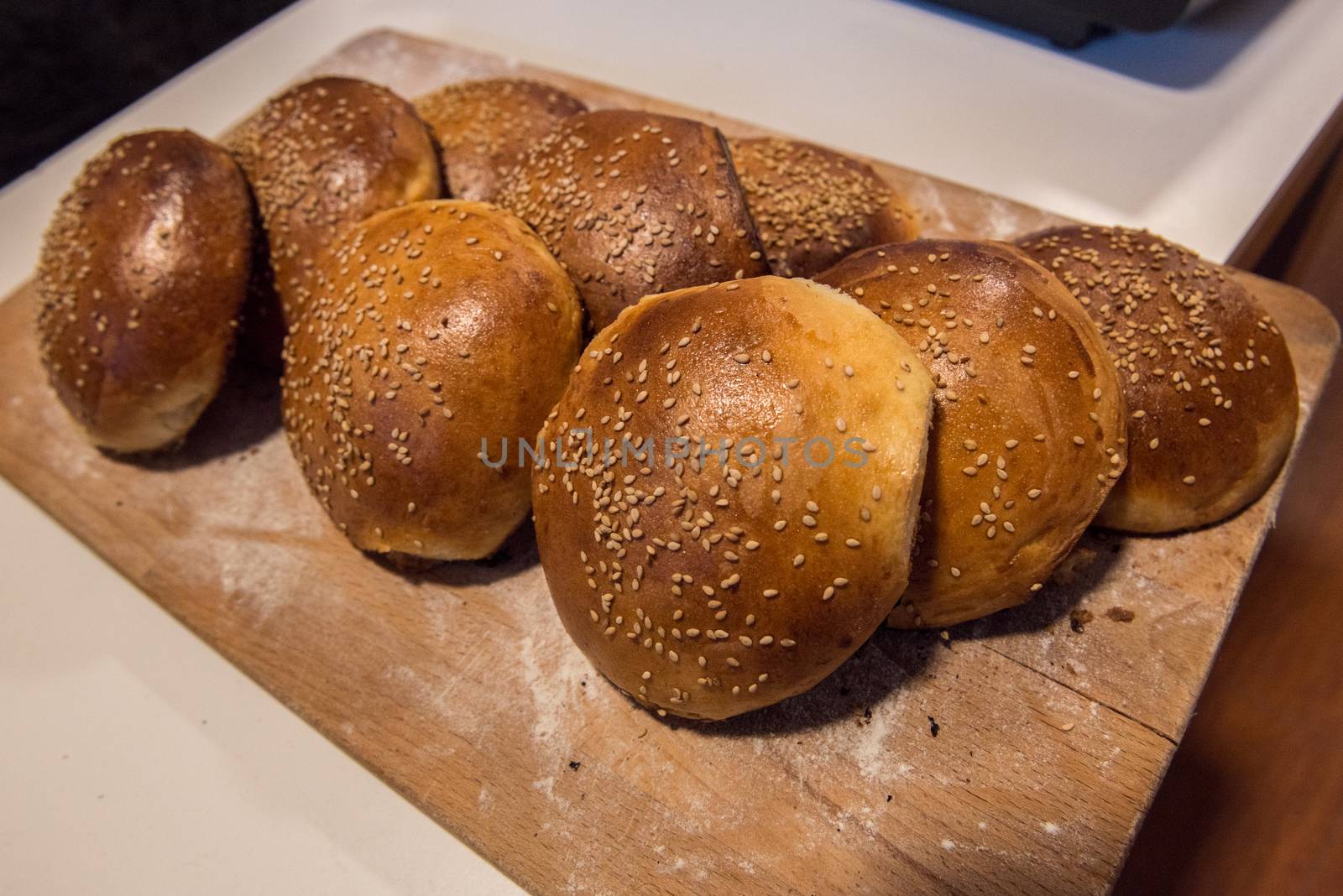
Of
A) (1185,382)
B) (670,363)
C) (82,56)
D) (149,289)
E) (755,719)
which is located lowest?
(755,719)

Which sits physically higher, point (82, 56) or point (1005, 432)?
point (1005, 432)

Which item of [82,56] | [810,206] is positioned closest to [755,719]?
[810,206]

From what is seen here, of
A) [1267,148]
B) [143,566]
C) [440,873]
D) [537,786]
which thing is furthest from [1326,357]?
[143,566]

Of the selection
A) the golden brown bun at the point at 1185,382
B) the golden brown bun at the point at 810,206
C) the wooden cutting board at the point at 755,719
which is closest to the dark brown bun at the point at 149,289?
the wooden cutting board at the point at 755,719

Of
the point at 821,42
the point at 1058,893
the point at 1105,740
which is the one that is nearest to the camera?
the point at 1058,893

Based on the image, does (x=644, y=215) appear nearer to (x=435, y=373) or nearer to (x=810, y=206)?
(x=810, y=206)

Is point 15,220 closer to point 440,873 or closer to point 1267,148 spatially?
point 440,873
